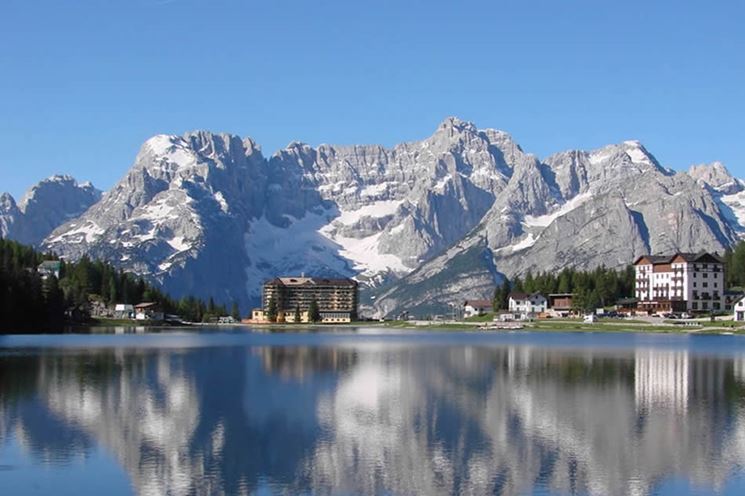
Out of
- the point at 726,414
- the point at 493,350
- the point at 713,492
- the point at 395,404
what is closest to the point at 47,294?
the point at 493,350

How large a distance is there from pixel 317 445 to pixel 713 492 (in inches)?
657

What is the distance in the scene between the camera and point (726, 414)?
53.2 m

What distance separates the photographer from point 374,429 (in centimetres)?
4825

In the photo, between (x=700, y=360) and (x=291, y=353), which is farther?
(x=291, y=353)

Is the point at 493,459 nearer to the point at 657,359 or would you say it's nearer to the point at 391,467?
the point at 391,467

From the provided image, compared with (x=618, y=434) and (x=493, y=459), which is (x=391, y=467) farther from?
(x=618, y=434)

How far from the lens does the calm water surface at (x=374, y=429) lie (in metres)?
36.8

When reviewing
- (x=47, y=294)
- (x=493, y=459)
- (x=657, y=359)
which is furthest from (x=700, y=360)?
(x=47, y=294)

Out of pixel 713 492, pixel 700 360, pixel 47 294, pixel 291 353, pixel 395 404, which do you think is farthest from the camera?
pixel 47 294

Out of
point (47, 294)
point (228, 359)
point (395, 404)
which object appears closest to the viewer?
point (395, 404)

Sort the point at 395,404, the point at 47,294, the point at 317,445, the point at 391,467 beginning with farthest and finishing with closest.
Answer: the point at 47,294 → the point at 395,404 → the point at 317,445 → the point at 391,467

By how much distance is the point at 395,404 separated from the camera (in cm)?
5769

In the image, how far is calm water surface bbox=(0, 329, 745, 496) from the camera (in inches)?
1447

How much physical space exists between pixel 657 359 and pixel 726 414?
40.7 metres
